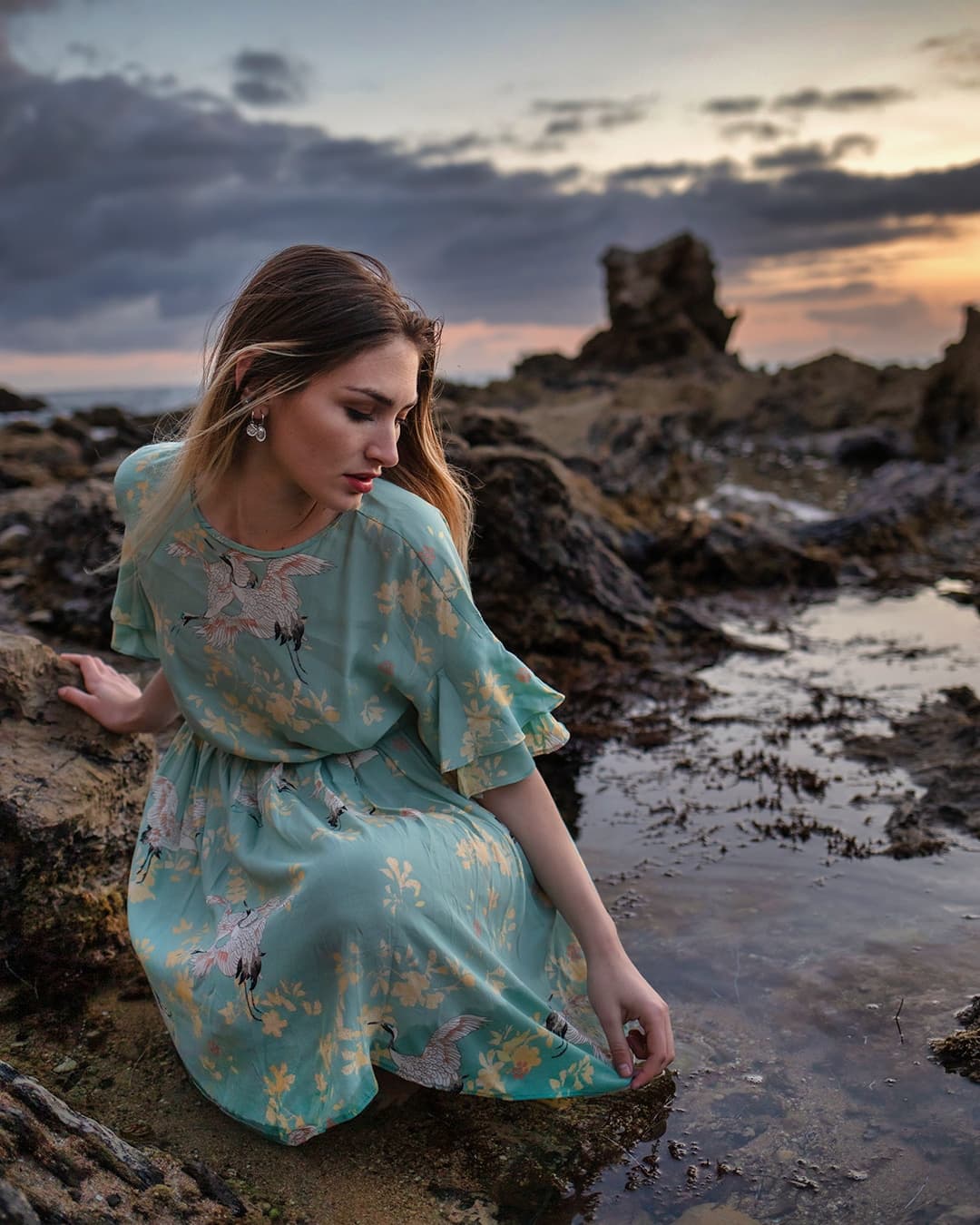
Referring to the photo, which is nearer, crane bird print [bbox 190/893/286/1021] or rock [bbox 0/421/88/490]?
crane bird print [bbox 190/893/286/1021]

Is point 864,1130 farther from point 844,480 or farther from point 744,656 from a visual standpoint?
point 844,480

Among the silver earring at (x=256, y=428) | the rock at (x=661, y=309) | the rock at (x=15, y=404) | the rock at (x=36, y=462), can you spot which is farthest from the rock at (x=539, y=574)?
the rock at (x=15, y=404)

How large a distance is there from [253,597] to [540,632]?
13.7 feet

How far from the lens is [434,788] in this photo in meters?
2.89

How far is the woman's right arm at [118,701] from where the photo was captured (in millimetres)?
3436

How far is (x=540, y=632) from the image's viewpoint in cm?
695

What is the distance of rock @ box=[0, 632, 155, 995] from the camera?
10.8ft

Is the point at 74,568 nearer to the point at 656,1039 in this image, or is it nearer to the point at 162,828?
the point at 162,828

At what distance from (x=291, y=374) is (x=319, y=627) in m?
0.60

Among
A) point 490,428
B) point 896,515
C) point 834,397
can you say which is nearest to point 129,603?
point 490,428

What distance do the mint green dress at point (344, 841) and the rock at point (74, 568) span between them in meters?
4.18

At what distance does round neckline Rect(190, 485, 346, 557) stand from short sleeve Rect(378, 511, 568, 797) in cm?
19

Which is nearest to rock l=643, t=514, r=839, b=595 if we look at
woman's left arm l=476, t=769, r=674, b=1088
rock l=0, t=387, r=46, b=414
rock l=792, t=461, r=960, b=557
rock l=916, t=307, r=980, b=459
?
rock l=792, t=461, r=960, b=557

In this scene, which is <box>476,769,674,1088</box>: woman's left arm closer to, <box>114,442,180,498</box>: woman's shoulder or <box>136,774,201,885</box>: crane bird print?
<box>136,774,201,885</box>: crane bird print
